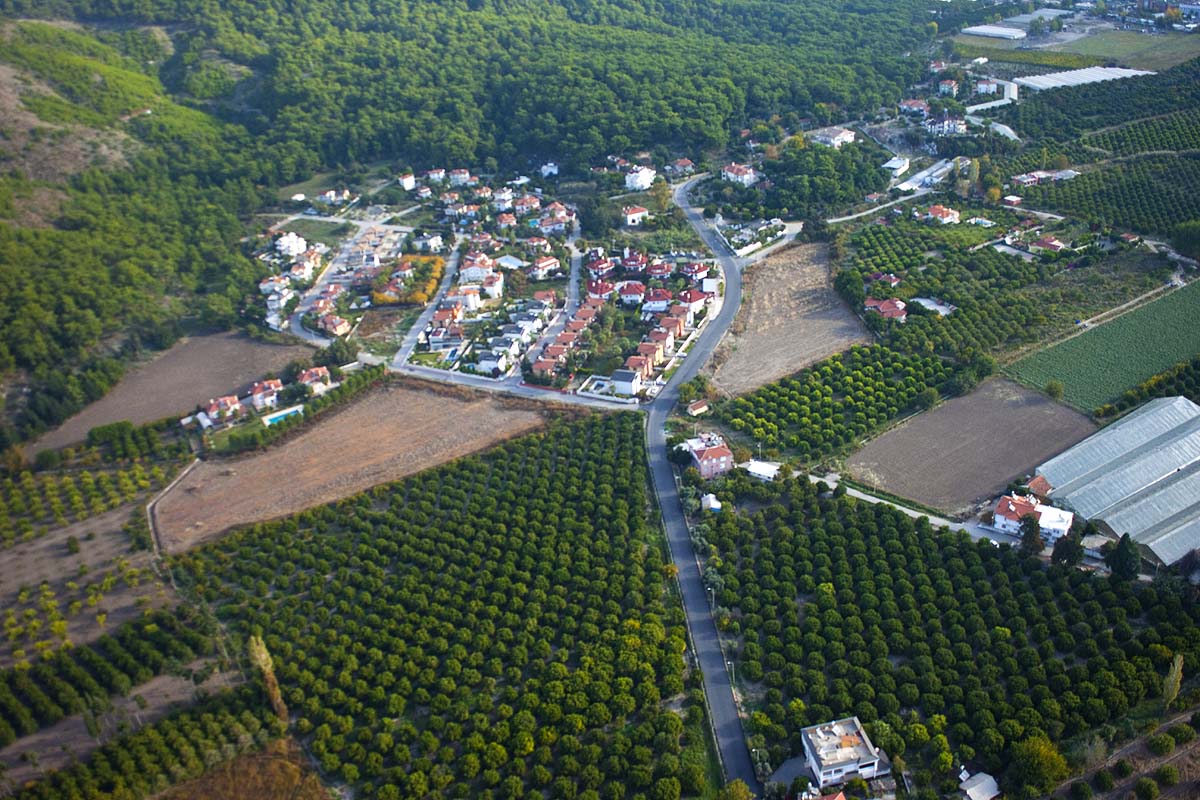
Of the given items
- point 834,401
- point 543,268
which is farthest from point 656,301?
point 834,401

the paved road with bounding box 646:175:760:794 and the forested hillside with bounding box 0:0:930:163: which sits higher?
the forested hillside with bounding box 0:0:930:163

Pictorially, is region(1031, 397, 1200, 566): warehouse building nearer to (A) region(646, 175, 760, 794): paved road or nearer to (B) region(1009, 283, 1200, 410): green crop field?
(B) region(1009, 283, 1200, 410): green crop field

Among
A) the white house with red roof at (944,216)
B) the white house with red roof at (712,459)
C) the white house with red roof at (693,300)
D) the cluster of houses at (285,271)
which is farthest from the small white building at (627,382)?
the white house with red roof at (944,216)

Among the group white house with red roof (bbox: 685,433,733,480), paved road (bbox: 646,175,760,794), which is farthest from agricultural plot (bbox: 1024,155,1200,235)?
white house with red roof (bbox: 685,433,733,480)

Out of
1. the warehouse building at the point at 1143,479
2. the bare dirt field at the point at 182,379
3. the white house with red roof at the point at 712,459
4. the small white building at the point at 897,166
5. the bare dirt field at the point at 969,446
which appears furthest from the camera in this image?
the small white building at the point at 897,166

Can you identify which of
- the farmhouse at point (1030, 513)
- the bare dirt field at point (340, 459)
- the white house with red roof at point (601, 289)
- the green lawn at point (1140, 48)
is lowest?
the farmhouse at point (1030, 513)

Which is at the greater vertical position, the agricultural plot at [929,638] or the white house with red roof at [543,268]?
the white house with red roof at [543,268]

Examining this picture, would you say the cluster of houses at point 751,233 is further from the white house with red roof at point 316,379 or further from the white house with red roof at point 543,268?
the white house with red roof at point 316,379
